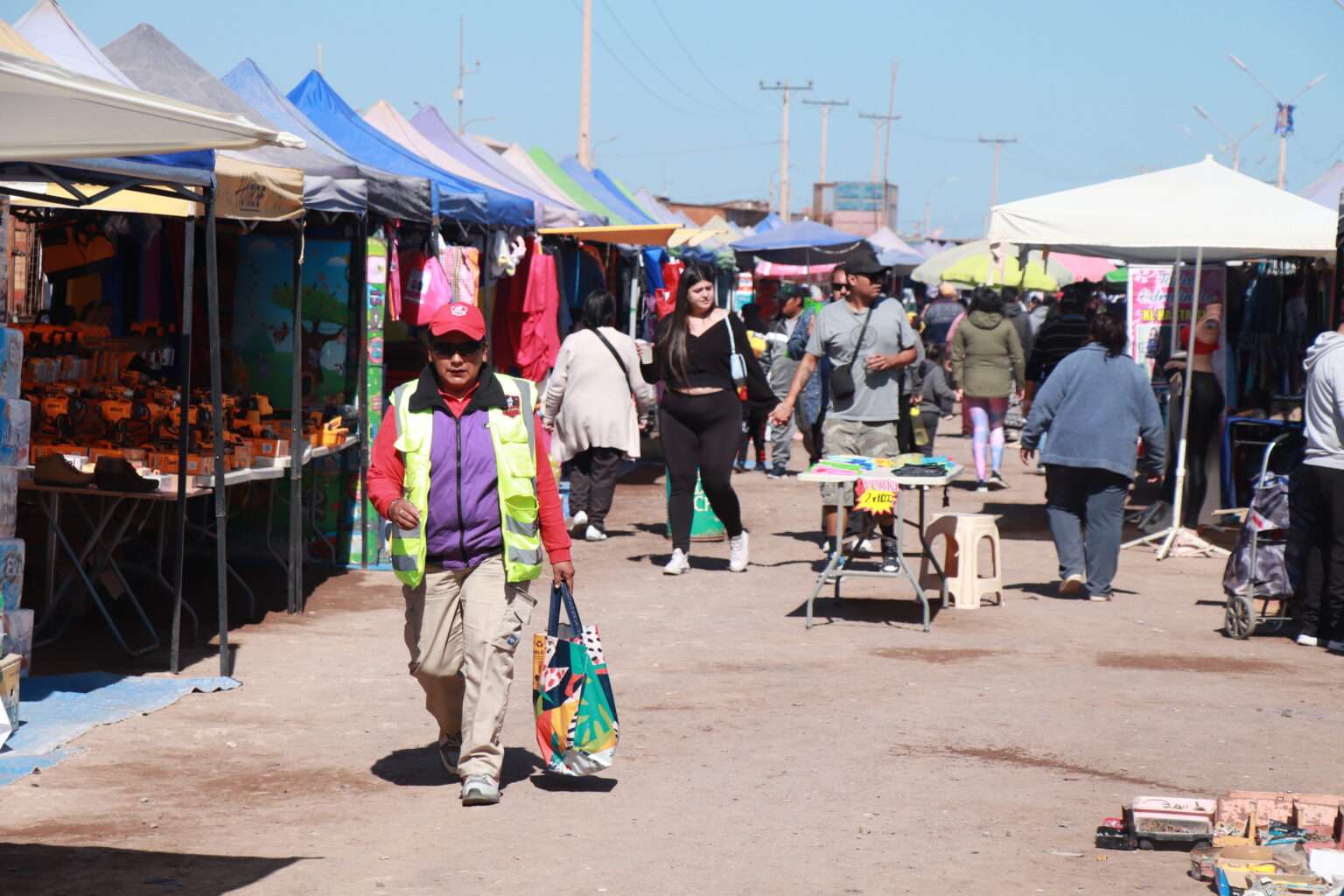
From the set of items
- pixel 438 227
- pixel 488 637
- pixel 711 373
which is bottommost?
pixel 488 637

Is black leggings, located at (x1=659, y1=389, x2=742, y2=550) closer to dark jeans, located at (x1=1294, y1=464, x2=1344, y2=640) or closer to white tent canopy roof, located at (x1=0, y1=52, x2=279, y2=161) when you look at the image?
dark jeans, located at (x1=1294, y1=464, x2=1344, y2=640)

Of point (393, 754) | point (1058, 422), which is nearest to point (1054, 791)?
point (393, 754)

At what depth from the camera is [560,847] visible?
5.80 metres

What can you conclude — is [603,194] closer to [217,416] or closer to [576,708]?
[217,416]

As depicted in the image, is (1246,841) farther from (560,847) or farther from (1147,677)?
(1147,677)

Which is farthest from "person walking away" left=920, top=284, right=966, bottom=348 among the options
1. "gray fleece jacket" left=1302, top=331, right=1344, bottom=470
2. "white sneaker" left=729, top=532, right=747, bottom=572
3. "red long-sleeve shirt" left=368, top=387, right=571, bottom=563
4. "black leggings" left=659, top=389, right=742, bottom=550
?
"red long-sleeve shirt" left=368, top=387, right=571, bottom=563

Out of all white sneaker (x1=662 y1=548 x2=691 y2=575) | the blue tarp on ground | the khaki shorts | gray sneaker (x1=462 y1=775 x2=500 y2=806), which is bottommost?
the blue tarp on ground

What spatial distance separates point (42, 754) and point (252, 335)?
4846mm

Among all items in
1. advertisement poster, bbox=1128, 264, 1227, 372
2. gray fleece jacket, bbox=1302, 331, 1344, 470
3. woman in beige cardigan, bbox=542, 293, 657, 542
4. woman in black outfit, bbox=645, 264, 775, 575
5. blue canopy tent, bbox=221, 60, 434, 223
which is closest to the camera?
gray fleece jacket, bbox=1302, 331, 1344, 470

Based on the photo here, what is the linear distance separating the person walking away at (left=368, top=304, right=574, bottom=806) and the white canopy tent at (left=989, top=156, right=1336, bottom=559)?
756 cm

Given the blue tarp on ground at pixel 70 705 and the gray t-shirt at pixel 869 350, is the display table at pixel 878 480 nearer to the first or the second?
the gray t-shirt at pixel 869 350

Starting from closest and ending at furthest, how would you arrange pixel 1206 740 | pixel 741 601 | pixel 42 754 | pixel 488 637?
1. pixel 488 637
2. pixel 42 754
3. pixel 1206 740
4. pixel 741 601

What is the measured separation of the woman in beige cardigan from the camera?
1320 cm

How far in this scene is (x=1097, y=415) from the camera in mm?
11352
